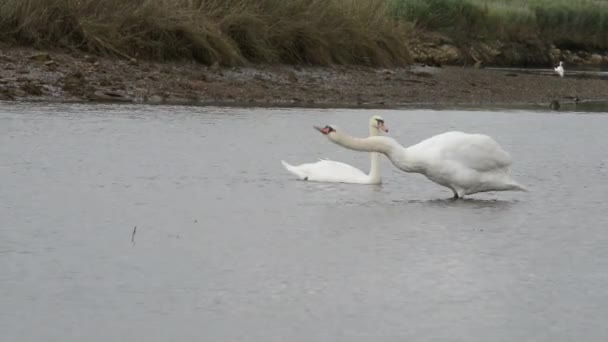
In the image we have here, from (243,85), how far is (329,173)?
10.5m

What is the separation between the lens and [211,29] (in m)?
25.2

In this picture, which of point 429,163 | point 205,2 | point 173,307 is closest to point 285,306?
point 173,307

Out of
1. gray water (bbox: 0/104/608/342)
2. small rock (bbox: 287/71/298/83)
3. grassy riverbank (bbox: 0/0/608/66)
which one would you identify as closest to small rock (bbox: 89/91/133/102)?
grassy riverbank (bbox: 0/0/608/66)

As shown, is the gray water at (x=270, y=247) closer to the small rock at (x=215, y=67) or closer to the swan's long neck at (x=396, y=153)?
the swan's long neck at (x=396, y=153)

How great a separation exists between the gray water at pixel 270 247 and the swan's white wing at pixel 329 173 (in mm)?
136

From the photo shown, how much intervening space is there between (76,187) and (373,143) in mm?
2629

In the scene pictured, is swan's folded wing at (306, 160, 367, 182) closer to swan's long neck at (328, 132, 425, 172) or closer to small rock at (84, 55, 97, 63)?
swan's long neck at (328, 132, 425, 172)

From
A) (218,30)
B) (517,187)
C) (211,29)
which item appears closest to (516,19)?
(218,30)

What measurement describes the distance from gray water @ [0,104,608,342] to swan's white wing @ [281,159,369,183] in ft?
0.45

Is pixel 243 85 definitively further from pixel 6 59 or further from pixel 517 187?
pixel 517 187

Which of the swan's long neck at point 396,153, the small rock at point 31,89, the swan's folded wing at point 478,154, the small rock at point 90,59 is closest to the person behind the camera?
the swan's long neck at point 396,153

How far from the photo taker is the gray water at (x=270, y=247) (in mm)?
7426

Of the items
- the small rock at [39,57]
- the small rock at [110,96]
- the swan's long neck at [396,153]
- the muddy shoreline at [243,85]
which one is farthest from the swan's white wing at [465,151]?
the small rock at [39,57]

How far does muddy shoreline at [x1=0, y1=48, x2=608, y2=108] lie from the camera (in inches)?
833
